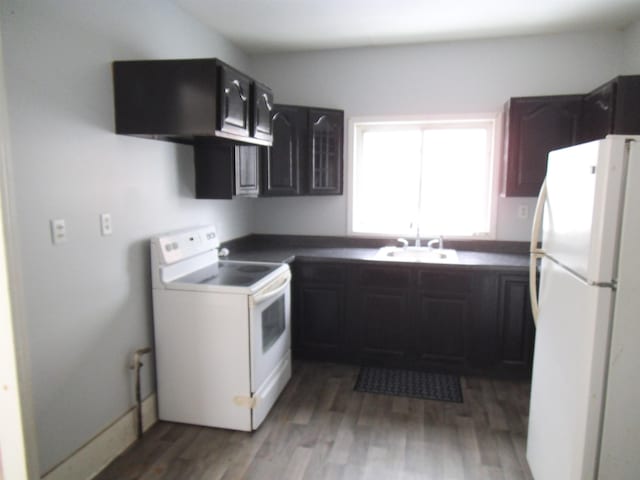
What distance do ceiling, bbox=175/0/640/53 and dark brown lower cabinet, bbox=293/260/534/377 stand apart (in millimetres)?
1700

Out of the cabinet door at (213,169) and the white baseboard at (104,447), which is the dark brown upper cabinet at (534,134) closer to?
the cabinet door at (213,169)

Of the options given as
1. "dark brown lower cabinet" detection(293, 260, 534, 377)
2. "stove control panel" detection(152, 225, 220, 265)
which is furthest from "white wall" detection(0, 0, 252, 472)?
"dark brown lower cabinet" detection(293, 260, 534, 377)

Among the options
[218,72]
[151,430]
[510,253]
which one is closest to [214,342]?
[151,430]

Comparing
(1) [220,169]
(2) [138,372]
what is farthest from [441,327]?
(2) [138,372]

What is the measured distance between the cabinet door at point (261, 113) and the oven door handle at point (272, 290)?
91cm

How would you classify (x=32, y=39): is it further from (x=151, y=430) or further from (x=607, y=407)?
(x=607, y=407)

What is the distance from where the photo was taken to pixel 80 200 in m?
1.97

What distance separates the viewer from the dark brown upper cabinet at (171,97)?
2119mm

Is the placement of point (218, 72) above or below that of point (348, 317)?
above

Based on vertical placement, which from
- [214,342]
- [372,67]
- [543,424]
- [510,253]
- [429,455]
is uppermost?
[372,67]

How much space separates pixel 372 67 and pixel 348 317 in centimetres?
206

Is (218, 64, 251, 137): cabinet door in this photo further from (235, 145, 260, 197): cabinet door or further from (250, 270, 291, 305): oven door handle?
(250, 270, 291, 305): oven door handle

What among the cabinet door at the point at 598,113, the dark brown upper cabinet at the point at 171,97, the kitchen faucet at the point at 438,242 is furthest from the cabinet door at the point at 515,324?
the dark brown upper cabinet at the point at 171,97

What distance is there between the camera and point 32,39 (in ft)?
5.60
